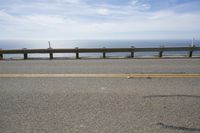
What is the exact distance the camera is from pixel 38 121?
4.52 meters

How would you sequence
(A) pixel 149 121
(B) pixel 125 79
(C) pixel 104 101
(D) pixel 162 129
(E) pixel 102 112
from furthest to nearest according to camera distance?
(B) pixel 125 79 < (C) pixel 104 101 < (E) pixel 102 112 < (A) pixel 149 121 < (D) pixel 162 129

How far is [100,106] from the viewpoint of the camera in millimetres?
5270

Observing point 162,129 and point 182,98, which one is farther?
point 182,98

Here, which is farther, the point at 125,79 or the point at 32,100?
the point at 125,79

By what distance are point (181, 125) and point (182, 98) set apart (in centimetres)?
164

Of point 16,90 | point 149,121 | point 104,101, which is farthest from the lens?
point 16,90

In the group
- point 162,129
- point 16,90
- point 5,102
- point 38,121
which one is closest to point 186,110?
point 162,129

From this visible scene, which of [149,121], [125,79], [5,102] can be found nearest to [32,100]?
[5,102]

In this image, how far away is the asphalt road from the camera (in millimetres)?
4254

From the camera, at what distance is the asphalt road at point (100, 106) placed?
14.0ft

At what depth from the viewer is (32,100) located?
5773 millimetres

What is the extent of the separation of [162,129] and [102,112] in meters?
1.34

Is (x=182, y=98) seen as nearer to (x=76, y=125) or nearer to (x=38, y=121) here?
(x=76, y=125)

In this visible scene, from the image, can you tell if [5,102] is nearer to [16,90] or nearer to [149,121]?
[16,90]
